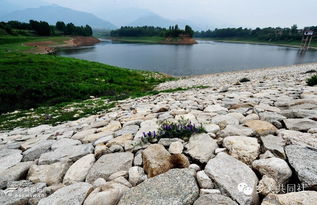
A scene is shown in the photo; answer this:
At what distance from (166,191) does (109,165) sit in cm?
94

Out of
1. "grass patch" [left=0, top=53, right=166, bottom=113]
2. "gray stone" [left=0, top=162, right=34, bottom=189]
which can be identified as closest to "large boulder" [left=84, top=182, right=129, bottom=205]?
"gray stone" [left=0, top=162, right=34, bottom=189]

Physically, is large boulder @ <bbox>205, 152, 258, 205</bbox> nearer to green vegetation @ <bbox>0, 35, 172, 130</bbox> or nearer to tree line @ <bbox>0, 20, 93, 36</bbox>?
green vegetation @ <bbox>0, 35, 172, 130</bbox>

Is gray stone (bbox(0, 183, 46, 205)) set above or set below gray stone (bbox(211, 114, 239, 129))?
below

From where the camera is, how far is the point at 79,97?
1108 cm

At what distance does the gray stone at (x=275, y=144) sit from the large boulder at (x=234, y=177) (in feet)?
1.53

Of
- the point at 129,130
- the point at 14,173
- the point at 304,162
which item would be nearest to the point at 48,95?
the point at 129,130

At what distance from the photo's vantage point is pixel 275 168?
1799 mm

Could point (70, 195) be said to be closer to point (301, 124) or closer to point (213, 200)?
point (213, 200)

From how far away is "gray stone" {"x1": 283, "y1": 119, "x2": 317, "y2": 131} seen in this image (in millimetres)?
2640

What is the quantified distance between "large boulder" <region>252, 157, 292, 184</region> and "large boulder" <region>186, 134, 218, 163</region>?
531 mm

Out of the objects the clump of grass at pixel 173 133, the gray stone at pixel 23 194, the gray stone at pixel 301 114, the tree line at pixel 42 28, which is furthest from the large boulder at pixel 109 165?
the tree line at pixel 42 28

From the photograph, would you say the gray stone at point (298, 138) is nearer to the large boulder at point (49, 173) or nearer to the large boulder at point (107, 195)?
the large boulder at point (107, 195)

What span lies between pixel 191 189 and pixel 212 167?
Result: 41 cm

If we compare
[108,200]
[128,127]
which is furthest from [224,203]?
[128,127]
